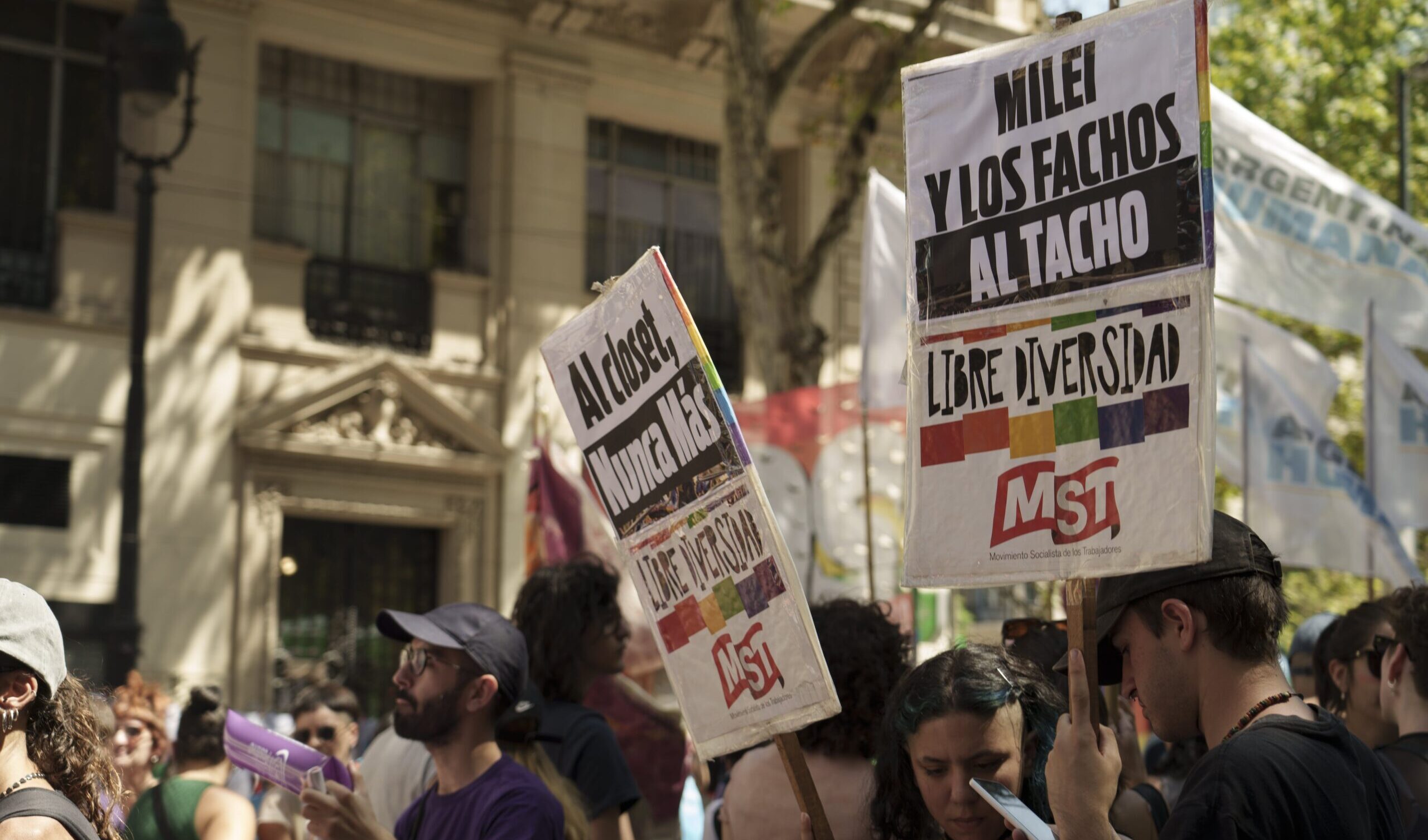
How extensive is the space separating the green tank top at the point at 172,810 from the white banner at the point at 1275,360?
6.01 meters

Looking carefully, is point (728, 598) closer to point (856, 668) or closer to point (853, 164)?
point (856, 668)

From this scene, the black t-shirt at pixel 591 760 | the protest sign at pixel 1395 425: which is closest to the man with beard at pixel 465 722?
the black t-shirt at pixel 591 760

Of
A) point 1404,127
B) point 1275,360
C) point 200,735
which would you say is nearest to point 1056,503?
point 200,735

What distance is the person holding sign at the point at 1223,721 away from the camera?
2.75m

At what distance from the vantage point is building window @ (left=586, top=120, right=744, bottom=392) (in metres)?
18.5

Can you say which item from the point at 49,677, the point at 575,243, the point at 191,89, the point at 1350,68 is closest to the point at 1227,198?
the point at 49,677

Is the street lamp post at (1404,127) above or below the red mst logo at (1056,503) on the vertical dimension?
above

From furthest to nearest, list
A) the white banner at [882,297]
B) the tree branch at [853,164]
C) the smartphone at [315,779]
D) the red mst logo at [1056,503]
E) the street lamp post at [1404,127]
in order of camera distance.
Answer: the street lamp post at [1404,127] → the tree branch at [853,164] → the white banner at [882,297] → the smartphone at [315,779] → the red mst logo at [1056,503]

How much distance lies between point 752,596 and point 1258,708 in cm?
123

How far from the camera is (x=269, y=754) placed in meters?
4.37

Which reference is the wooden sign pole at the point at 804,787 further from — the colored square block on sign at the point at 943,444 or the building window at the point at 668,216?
the building window at the point at 668,216

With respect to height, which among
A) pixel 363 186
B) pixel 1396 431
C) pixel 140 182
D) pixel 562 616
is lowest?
pixel 562 616

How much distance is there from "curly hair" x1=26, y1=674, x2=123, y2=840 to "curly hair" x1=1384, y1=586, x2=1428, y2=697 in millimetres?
3039

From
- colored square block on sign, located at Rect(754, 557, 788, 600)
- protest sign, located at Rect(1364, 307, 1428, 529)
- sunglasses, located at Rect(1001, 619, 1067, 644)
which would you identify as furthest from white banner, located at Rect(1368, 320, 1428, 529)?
colored square block on sign, located at Rect(754, 557, 788, 600)
